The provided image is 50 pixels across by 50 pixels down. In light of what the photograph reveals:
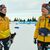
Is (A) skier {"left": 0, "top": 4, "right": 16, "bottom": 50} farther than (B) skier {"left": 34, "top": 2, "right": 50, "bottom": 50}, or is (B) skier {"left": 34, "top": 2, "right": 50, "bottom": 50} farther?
(A) skier {"left": 0, "top": 4, "right": 16, "bottom": 50}

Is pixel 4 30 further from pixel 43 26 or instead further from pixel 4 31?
pixel 43 26

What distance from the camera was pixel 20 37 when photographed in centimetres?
645

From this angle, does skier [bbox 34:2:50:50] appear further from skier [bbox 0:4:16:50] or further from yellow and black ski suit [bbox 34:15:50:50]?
skier [bbox 0:4:16:50]

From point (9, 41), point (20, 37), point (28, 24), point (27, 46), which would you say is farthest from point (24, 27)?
point (9, 41)

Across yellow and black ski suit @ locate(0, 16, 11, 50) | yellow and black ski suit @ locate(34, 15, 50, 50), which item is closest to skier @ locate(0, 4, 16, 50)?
yellow and black ski suit @ locate(0, 16, 11, 50)

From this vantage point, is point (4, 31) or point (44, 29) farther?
point (4, 31)

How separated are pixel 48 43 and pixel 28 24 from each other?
3986 mm

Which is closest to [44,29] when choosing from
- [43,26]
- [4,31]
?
[43,26]

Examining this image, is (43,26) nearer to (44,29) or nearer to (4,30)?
(44,29)

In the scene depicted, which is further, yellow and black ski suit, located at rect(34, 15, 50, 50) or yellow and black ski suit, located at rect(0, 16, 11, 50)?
yellow and black ski suit, located at rect(0, 16, 11, 50)

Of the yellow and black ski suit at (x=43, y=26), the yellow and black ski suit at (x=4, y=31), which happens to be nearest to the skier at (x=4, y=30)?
the yellow and black ski suit at (x=4, y=31)

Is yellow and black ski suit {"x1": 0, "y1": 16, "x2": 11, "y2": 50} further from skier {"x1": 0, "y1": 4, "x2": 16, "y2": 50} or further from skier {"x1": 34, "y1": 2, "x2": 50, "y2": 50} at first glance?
skier {"x1": 34, "y1": 2, "x2": 50, "y2": 50}

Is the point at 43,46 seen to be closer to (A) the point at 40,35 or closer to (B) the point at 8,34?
(A) the point at 40,35

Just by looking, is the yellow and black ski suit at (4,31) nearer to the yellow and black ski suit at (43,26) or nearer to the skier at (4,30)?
the skier at (4,30)
